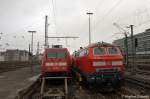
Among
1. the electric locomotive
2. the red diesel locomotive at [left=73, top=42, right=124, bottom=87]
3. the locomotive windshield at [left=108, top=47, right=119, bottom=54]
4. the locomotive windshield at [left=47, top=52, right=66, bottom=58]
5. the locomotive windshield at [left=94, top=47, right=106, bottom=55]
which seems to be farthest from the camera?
the locomotive windshield at [left=47, top=52, right=66, bottom=58]

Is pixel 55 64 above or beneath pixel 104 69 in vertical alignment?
above

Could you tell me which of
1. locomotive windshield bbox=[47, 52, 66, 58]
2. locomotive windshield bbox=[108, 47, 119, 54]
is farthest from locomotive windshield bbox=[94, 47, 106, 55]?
locomotive windshield bbox=[47, 52, 66, 58]

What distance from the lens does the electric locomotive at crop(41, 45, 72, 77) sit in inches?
718

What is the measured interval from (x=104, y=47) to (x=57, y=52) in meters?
5.19

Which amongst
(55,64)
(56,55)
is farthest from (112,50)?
(56,55)

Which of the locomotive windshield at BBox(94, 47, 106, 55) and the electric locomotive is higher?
the locomotive windshield at BBox(94, 47, 106, 55)

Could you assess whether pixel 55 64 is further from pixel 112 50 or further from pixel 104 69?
pixel 104 69

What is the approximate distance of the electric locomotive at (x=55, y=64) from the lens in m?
18.2

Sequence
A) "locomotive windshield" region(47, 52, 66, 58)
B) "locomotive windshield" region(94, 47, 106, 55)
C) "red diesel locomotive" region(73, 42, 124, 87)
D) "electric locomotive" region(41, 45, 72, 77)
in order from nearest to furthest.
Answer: "red diesel locomotive" region(73, 42, 124, 87) < "locomotive windshield" region(94, 47, 106, 55) < "electric locomotive" region(41, 45, 72, 77) < "locomotive windshield" region(47, 52, 66, 58)

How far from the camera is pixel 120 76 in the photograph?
561 inches

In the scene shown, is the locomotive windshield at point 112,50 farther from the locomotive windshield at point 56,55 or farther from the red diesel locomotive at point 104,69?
the locomotive windshield at point 56,55

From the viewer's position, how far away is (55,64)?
18.4m

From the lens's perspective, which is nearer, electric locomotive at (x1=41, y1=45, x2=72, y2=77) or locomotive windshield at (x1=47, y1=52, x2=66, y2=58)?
electric locomotive at (x1=41, y1=45, x2=72, y2=77)

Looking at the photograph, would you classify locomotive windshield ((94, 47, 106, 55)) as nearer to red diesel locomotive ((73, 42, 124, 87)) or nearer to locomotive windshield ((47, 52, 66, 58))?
red diesel locomotive ((73, 42, 124, 87))
